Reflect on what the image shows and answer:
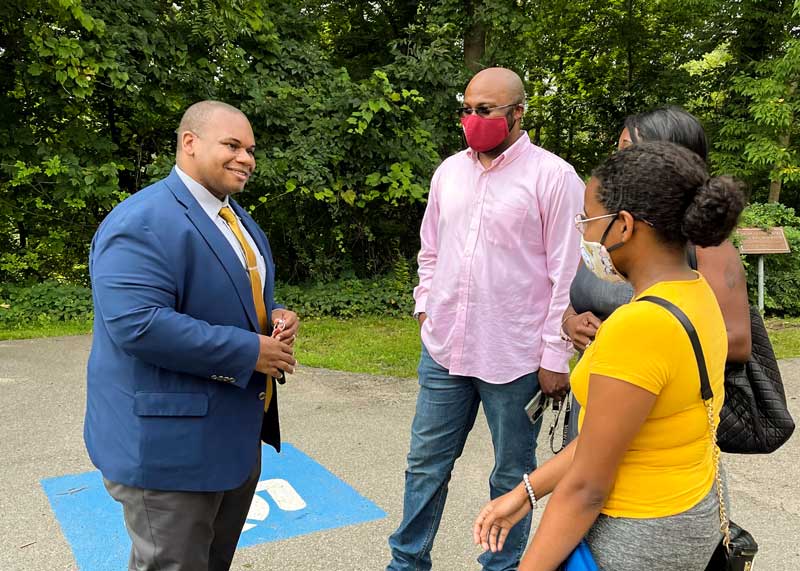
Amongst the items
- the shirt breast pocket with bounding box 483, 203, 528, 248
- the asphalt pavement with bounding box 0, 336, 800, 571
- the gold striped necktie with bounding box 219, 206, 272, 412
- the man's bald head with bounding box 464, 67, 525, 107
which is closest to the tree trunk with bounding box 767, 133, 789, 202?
the asphalt pavement with bounding box 0, 336, 800, 571

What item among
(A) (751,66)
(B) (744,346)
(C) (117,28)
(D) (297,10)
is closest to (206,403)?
(B) (744,346)

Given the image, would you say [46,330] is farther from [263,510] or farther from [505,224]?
[505,224]

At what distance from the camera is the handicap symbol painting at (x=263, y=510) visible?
3.46 metres

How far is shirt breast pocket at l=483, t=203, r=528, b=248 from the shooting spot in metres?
2.75

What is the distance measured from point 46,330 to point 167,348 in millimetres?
7306

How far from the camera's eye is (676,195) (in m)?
1.52

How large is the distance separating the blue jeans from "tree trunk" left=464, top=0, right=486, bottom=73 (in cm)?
937

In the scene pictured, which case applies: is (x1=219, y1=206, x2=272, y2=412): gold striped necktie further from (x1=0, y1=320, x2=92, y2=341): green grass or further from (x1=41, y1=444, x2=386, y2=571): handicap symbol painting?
(x1=0, y1=320, x2=92, y2=341): green grass

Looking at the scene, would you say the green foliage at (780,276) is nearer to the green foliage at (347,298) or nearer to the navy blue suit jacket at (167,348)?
the green foliage at (347,298)

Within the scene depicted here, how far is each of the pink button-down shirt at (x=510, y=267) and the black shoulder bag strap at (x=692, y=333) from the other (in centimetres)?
122

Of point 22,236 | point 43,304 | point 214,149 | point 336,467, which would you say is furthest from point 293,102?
point 214,149

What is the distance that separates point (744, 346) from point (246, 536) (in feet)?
8.61

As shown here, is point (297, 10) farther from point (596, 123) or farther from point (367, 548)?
point (367, 548)

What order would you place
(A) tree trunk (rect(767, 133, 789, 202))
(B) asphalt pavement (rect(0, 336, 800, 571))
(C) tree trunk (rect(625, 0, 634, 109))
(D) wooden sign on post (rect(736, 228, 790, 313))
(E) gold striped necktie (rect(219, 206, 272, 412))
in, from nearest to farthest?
(E) gold striped necktie (rect(219, 206, 272, 412)) → (B) asphalt pavement (rect(0, 336, 800, 571)) → (D) wooden sign on post (rect(736, 228, 790, 313)) → (A) tree trunk (rect(767, 133, 789, 202)) → (C) tree trunk (rect(625, 0, 634, 109))
